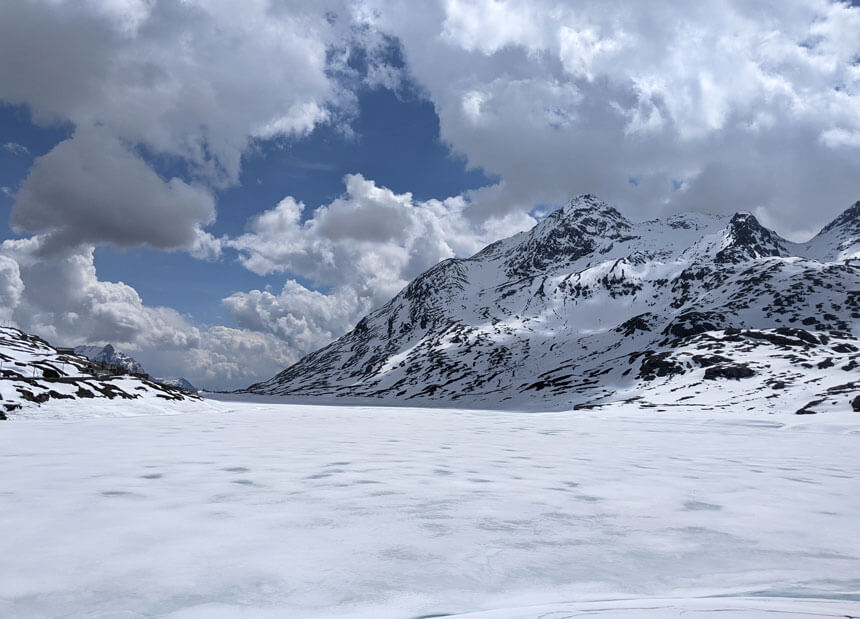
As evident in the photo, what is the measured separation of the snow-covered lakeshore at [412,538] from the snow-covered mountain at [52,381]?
53.0 ft

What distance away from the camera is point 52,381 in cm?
2833

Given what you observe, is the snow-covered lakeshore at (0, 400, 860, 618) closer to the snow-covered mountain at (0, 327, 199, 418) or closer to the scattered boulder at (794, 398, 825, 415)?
the snow-covered mountain at (0, 327, 199, 418)

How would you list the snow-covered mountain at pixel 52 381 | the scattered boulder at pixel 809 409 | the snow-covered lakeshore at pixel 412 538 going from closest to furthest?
the snow-covered lakeshore at pixel 412 538 → the snow-covered mountain at pixel 52 381 → the scattered boulder at pixel 809 409

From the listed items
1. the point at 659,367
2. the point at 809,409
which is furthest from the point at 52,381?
the point at 659,367

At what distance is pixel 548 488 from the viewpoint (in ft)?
30.1

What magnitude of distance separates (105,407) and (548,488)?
91.5ft

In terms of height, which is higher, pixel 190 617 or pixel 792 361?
pixel 792 361

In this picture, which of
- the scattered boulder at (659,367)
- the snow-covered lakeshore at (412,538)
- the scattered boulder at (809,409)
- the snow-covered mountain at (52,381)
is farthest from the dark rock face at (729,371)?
the snow-covered mountain at (52,381)

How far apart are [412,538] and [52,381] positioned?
31943 millimetres

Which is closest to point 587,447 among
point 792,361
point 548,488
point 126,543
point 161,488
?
point 548,488

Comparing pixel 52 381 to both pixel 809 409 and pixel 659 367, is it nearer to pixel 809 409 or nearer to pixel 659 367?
pixel 809 409

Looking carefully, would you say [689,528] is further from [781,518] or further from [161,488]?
[161,488]

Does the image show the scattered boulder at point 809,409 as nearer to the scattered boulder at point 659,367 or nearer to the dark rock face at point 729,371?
the dark rock face at point 729,371

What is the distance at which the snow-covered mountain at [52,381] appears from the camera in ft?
80.2
